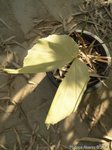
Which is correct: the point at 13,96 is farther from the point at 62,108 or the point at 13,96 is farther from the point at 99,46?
the point at 62,108

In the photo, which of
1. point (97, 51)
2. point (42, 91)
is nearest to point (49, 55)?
point (97, 51)

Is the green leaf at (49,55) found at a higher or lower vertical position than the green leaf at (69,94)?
higher

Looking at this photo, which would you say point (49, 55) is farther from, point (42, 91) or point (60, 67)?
point (42, 91)

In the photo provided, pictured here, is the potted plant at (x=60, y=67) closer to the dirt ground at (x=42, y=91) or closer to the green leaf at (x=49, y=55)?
the green leaf at (x=49, y=55)

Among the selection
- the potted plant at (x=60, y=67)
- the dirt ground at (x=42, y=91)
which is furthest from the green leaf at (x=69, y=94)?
the dirt ground at (x=42, y=91)

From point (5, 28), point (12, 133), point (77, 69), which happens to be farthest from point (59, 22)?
point (77, 69)

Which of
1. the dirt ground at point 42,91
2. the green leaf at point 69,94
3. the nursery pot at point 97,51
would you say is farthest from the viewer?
the dirt ground at point 42,91
